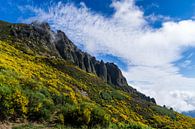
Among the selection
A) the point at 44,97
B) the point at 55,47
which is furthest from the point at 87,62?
the point at 44,97

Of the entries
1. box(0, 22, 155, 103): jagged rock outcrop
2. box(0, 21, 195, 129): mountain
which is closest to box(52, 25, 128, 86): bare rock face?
box(0, 22, 155, 103): jagged rock outcrop

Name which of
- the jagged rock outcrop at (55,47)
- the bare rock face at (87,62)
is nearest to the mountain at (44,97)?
the jagged rock outcrop at (55,47)

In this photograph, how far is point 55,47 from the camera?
387 ft

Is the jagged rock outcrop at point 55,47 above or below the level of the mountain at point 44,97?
above

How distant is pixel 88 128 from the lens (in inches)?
817

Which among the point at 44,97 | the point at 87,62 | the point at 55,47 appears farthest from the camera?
the point at 87,62

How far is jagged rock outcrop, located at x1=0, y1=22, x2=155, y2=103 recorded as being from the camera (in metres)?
99.9

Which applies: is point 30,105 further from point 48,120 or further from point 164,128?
point 164,128

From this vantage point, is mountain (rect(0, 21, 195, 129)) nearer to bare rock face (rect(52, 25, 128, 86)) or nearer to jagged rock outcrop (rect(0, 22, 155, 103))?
jagged rock outcrop (rect(0, 22, 155, 103))

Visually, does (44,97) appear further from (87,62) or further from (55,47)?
(87,62)

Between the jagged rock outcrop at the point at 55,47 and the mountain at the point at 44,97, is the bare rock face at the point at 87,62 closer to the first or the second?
the jagged rock outcrop at the point at 55,47

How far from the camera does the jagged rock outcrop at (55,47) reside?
99.9m

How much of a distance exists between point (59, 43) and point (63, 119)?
105089mm

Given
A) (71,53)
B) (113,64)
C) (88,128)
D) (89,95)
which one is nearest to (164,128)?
(89,95)
